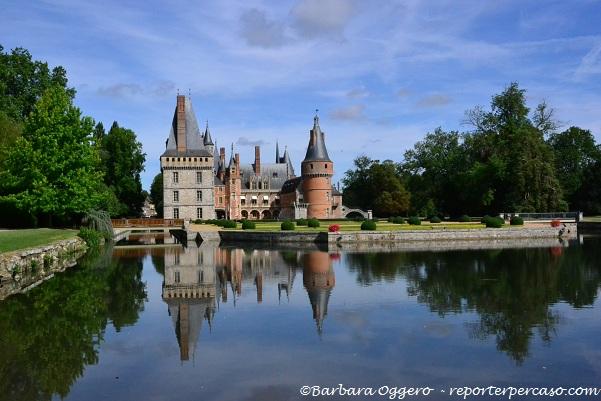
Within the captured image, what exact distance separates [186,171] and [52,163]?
2265 centimetres

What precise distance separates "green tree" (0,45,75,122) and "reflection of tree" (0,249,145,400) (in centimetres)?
2324

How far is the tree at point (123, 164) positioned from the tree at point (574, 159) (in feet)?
120

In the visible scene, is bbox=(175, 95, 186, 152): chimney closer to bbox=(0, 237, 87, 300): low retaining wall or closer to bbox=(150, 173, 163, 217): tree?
bbox=(150, 173, 163, 217): tree

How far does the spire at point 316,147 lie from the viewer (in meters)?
55.7

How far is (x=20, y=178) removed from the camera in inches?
1067

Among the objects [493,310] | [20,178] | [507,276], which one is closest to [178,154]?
[20,178]

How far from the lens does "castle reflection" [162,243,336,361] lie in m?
10.7

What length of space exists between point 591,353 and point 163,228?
1502 inches

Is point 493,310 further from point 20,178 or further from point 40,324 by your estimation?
point 20,178

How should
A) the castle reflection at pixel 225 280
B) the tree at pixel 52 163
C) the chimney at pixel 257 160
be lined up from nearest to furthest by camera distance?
1. the castle reflection at pixel 225 280
2. the tree at pixel 52 163
3. the chimney at pixel 257 160

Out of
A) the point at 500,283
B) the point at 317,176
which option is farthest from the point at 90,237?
the point at 317,176

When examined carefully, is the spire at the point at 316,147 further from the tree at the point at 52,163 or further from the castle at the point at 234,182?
the tree at the point at 52,163

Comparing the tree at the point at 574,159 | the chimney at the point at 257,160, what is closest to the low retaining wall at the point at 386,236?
the tree at the point at 574,159

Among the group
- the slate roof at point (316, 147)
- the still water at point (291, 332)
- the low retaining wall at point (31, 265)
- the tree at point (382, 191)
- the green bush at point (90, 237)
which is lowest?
the still water at point (291, 332)
